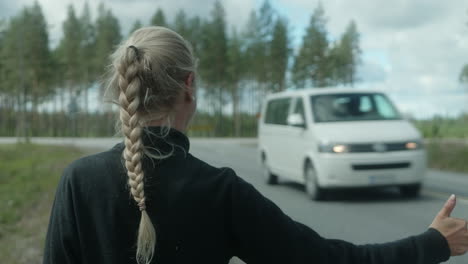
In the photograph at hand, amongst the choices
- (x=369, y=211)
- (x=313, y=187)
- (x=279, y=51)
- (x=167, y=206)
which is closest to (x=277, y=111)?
(x=313, y=187)

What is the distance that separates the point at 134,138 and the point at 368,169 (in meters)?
8.71

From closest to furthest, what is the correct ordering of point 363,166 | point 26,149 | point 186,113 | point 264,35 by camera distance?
point 186,113
point 363,166
point 26,149
point 264,35

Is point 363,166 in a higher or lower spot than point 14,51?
lower

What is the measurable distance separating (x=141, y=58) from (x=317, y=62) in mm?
61759

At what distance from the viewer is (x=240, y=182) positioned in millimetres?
1715

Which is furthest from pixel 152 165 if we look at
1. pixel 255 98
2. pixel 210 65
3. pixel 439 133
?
pixel 255 98

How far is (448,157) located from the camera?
58.8ft

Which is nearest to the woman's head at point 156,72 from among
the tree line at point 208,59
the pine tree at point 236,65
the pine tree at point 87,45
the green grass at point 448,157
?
the green grass at point 448,157

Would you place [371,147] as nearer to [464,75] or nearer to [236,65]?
[464,75]

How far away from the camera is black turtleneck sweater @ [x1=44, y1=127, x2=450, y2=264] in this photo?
5.50 ft

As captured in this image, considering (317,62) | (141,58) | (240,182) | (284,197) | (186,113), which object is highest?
(317,62)

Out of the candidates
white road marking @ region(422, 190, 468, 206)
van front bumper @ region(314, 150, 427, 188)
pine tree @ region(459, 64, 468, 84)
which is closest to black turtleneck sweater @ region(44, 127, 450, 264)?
van front bumper @ region(314, 150, 427, 188)

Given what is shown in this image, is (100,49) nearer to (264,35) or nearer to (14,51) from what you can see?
(14,51)

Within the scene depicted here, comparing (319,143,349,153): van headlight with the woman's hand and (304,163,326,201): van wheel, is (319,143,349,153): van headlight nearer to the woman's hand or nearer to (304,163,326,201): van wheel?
(304,163,326,201): van wheel
